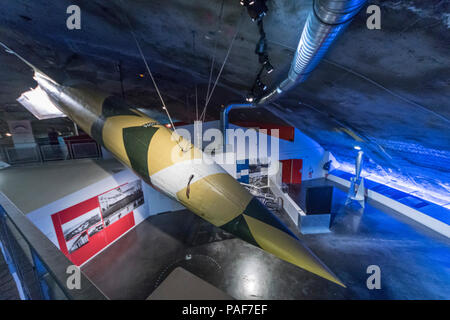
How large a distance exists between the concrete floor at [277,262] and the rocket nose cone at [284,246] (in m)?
3.23

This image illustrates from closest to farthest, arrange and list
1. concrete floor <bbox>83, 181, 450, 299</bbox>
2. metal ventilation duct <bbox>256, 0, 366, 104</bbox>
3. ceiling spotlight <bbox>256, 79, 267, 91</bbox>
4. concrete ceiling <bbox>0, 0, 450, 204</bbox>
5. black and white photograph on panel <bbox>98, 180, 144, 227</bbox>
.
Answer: metal ventilation duct <bbox>256, 0, 366, 104</bbox> → concrete ceiling <bbox>0, 0, 450, 204</bbox> → concrete floor <bbox>83, 181, 450, 299</bbox> → ceiling spotlight <bbox>256, 79, 267, 91</bbox> → black and white photograph on panel <bbox>98, 180, 144, 227</bbox>

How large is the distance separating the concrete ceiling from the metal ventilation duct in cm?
45

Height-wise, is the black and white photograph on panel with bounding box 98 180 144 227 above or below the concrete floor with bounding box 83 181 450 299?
above

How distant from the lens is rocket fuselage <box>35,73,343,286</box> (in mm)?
2086

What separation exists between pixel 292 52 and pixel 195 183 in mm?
3491

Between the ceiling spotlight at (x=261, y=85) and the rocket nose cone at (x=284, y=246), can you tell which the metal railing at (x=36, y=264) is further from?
the ceiling spotlight at (x=261, y=85)

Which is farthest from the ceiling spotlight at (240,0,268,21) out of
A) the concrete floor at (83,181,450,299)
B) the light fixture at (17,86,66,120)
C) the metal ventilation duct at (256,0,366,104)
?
the concrete floor at (83,181,450,299)

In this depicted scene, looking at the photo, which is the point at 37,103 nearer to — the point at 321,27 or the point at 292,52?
the point at 292,52

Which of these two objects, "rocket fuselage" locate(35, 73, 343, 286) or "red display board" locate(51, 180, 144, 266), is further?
"red display board" locate(51, 180, 144, 266)

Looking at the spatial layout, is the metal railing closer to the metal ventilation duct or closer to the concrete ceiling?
the metal ventilation duct

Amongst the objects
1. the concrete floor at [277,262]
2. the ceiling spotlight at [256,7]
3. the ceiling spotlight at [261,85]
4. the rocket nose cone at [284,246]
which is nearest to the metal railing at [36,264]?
the rocket nose cone at [284,246]

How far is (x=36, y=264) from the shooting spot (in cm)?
140

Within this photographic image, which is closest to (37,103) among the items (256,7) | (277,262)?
(256,7)

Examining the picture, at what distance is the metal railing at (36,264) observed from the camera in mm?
1017
